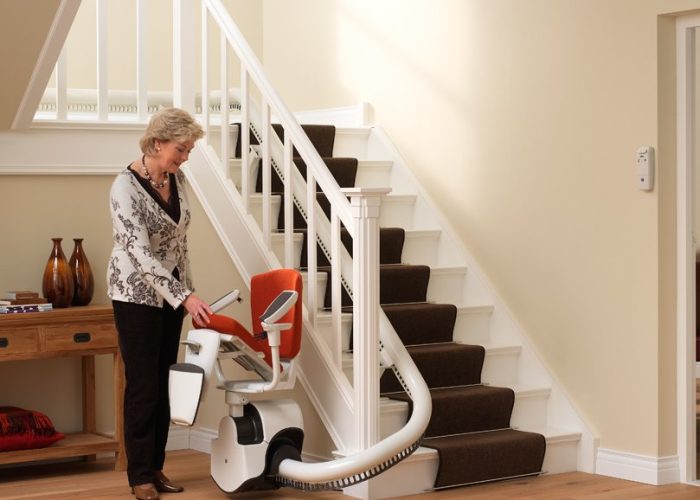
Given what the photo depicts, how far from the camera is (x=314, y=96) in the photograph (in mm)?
6863

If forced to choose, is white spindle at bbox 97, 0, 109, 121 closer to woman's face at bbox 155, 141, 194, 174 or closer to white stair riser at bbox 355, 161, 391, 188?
woman's face at bbox 155, 141, 194, 174

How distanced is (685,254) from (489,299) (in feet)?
3.58

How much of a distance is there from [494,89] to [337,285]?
57.0 inches

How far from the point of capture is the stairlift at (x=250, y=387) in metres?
4.13

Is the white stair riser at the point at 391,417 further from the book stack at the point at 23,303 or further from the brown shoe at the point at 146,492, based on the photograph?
the book stack at the point at 23,303

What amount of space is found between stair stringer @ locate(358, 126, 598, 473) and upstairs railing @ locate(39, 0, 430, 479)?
2.17ft

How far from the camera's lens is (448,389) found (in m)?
5.02

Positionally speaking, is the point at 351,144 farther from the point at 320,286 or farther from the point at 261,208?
the point at 320,286

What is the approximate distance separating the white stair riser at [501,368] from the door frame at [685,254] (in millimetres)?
836

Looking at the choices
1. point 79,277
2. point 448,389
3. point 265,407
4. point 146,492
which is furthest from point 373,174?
point 146,492

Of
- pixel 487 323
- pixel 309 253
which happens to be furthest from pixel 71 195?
pixel 487 323

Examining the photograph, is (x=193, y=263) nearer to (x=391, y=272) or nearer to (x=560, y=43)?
(x=391, y=272)

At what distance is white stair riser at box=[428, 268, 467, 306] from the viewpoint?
5.55 metres

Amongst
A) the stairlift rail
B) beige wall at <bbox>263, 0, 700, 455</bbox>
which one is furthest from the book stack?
beige wall at <bbox>263, 0, 700, 455</bbox>
